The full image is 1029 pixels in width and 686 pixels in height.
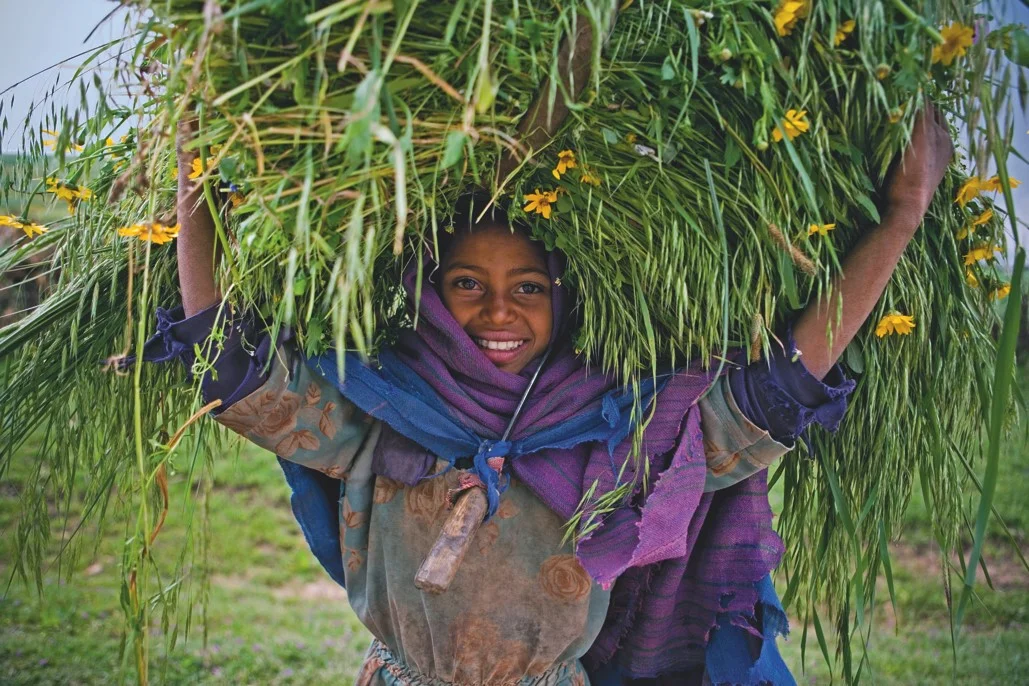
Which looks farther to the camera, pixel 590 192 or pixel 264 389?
pixel 264 389

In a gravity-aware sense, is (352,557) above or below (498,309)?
below

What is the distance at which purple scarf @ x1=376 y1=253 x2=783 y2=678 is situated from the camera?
5.02 feet

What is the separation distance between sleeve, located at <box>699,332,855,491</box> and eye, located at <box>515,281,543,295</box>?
0.39 metres

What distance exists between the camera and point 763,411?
149 cm

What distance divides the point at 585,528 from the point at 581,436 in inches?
6.8

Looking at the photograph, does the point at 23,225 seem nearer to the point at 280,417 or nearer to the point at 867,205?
the point at 280,417

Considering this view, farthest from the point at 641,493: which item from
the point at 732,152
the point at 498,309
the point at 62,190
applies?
the point at 62,190

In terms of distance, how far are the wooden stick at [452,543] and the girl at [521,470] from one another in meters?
0.04

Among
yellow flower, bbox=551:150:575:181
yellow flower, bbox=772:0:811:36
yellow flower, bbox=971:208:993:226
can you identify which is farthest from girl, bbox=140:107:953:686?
yellow flower, bbox=772:0:811:36

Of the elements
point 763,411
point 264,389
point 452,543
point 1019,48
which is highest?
point 1019,48

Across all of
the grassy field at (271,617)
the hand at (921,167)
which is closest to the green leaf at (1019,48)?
the hand at (921,167)

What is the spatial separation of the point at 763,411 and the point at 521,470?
0.44m

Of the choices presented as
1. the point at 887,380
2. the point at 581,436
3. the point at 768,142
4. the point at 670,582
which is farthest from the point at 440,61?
the point at 670,582

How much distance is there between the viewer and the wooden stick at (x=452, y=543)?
137 centimetres
